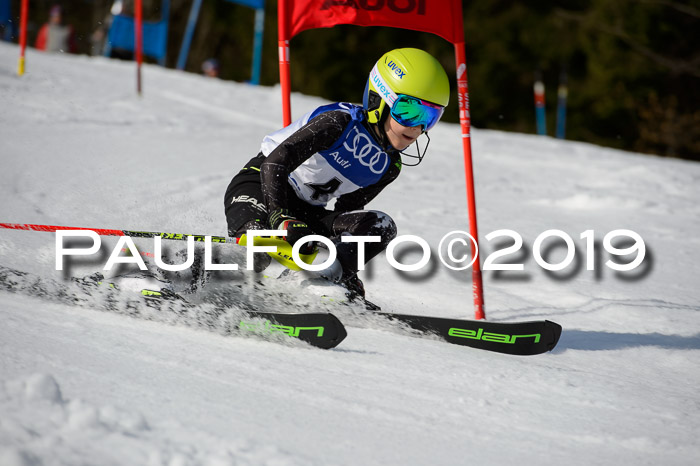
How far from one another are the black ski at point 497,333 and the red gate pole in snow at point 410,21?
0.57 metres

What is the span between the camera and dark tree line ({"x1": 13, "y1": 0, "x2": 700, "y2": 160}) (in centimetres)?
1770

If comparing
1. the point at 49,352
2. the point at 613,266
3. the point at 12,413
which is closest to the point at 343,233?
the point at 49,352

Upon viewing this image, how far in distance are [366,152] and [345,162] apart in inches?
4.4

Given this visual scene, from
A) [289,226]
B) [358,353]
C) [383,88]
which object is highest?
[383,88]

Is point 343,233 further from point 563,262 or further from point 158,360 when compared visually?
point 563,262

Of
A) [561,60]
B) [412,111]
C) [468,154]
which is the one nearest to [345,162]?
[412,111]

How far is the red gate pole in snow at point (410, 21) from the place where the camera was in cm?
407

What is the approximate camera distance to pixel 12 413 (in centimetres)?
189

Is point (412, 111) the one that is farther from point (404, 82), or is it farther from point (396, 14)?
point (396, 14)

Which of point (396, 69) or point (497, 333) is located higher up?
point (396, 69)

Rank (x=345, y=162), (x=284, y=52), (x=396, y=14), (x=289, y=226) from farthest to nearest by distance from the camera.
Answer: (x=284, y=52) → (x=396, y=14) → (x=345, y=162) → (x=289, y=226)

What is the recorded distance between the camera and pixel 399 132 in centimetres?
347

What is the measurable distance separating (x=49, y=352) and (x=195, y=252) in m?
1.32

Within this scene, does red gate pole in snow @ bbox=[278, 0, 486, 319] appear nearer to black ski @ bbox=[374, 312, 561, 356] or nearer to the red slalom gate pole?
the red slalom gate pole
